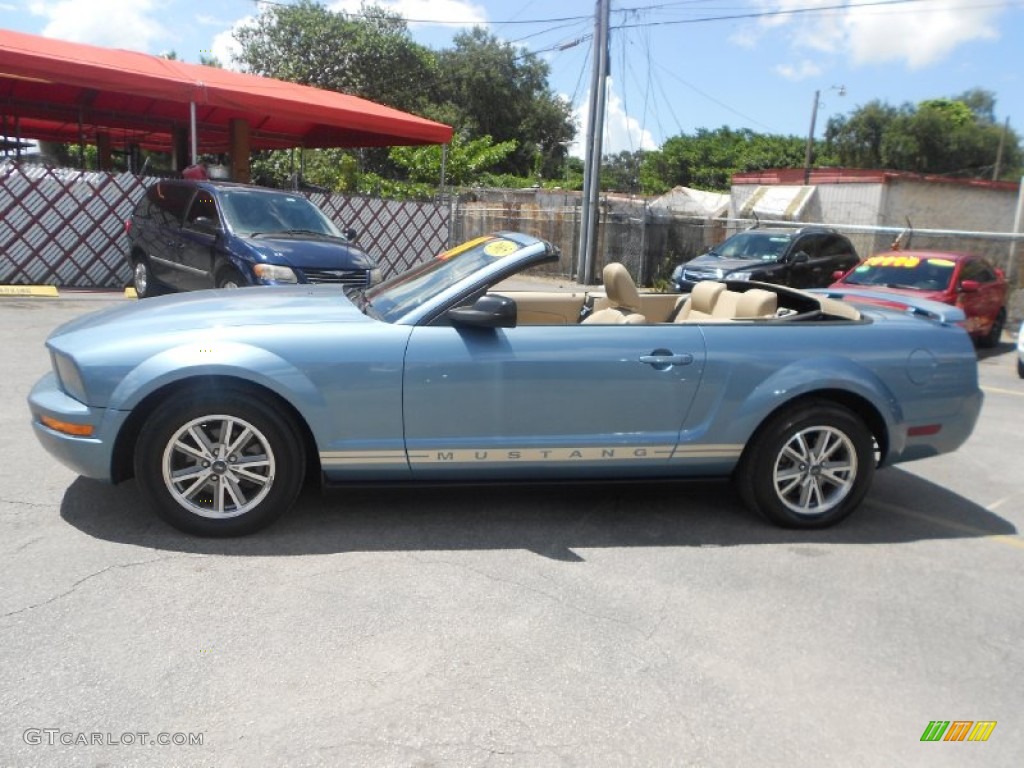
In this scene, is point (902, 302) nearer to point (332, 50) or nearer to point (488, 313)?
point (488, 313)

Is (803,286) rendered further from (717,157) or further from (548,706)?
(717,157)

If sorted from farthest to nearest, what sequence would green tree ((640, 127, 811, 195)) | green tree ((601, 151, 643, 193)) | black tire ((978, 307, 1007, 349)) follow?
green tree ((640, 127, 811, 195)), green tree ((601, 151, 643, 193)), black tire ((978, 307, 1007, 349))

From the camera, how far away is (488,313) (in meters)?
3.96

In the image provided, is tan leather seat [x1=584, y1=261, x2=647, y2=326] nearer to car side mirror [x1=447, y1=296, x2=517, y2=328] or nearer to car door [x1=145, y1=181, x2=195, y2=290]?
car side mirror [x1=447, y1=296, x2=517, y2=328]

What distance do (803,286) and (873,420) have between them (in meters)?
11.1

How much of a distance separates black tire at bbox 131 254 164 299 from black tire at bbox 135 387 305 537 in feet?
28.9

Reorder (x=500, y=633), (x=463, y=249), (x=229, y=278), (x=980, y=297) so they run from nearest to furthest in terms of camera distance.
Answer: (x=500, y=633) < (x=463, y=249) < (x=229, y=278) < (x=980, y=297)

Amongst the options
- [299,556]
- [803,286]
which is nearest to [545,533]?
[299,556]

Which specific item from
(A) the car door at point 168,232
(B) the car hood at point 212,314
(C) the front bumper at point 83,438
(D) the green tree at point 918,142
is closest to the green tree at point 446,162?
(A) the car door at point 168,232

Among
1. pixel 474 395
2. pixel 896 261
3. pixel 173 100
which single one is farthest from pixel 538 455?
pixel 173 100

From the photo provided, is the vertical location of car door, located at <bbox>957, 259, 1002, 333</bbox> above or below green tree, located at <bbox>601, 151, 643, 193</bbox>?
below

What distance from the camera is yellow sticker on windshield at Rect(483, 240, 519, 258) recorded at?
4410 mm

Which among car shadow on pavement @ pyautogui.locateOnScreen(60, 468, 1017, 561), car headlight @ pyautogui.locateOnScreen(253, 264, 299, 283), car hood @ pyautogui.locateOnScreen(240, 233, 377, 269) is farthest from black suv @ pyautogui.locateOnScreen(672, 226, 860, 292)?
car shadow on pavement @ pyautogui.locateOnScreen(60, 468, 1017, 561)

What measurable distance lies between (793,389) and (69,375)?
11.5 feet
